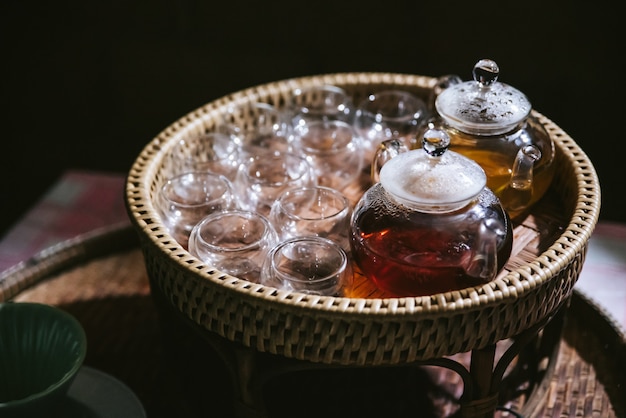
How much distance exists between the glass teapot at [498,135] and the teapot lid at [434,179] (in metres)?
0.08

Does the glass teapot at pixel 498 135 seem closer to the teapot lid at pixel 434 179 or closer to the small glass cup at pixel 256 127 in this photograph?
the teapot lid at pixel 434 179

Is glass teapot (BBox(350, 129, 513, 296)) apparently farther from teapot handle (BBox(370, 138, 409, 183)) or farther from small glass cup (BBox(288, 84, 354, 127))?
small glass cup (BBox(288, 84, 354, 127))

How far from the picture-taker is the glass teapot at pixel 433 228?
647 mm

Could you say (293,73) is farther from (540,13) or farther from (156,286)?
(156,286)

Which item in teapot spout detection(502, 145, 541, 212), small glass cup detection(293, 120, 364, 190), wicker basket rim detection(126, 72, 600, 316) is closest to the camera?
wicker basket rim detection(126, 72, 600, 316)

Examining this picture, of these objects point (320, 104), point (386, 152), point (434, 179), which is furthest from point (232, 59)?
point (434, 179)

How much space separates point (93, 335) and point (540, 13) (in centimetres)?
104

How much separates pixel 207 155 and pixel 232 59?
84 cm

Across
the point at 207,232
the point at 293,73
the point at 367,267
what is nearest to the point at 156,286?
the point at 207,232

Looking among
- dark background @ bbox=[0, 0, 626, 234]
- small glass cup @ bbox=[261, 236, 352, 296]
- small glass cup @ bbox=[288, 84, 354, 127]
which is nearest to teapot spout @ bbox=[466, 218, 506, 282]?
small glass cup @ bbox=[261, 236, 352, 296]

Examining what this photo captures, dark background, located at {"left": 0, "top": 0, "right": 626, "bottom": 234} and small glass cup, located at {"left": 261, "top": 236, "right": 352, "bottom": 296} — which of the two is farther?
dark background, located at {"left": 0, "top": 0, "right": 626, "bottom": 234}

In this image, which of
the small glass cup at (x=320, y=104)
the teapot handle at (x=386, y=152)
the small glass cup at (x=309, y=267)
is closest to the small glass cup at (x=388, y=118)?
the small glass cup at (x=320, y=104)

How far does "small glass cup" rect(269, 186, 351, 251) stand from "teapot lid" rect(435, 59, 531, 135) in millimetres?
139

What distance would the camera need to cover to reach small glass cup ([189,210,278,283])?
708mm
